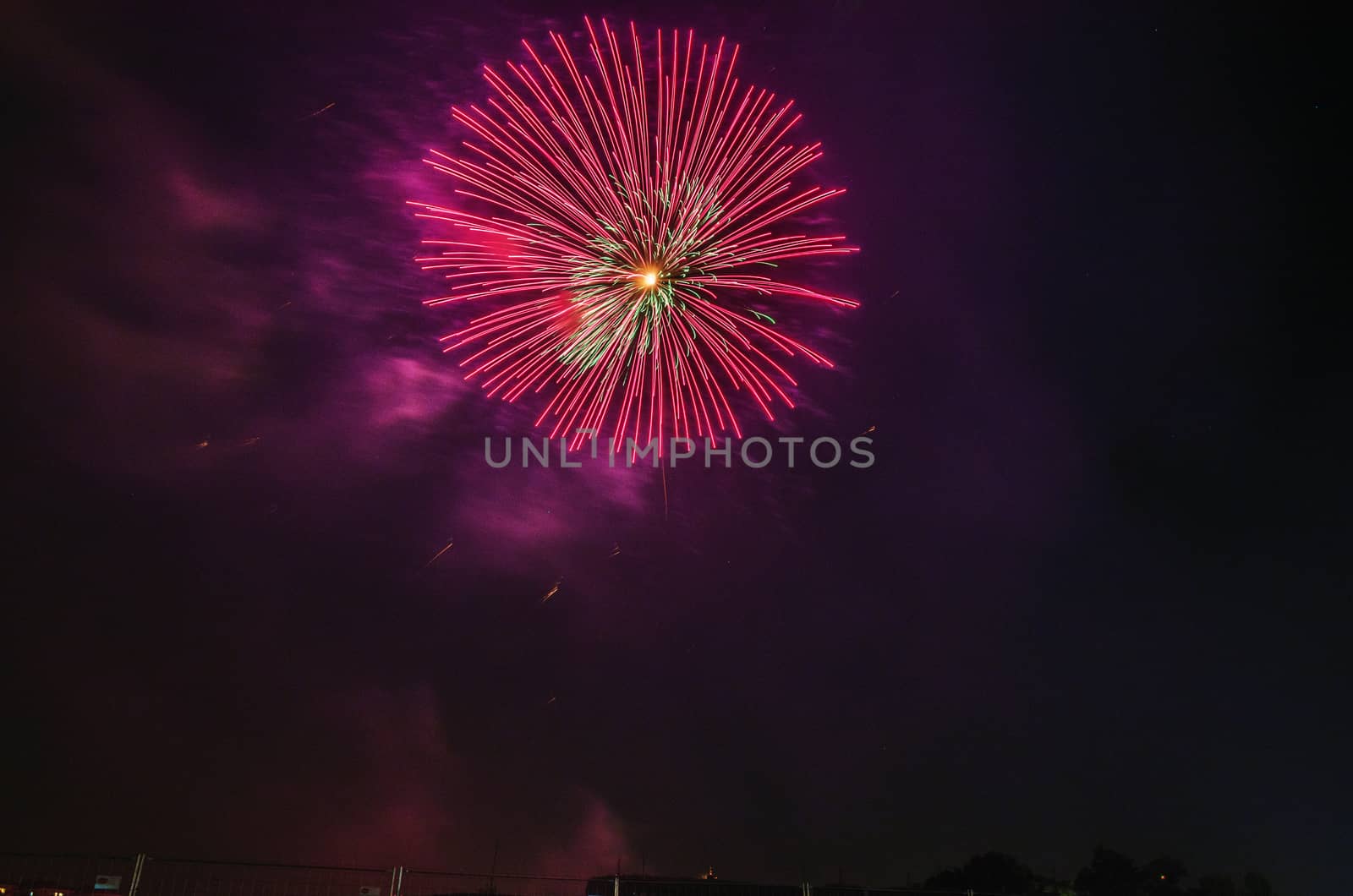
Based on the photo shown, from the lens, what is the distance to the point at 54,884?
12.9m

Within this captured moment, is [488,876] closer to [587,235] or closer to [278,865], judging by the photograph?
[278,865]

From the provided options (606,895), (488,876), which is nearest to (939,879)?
(606,895)

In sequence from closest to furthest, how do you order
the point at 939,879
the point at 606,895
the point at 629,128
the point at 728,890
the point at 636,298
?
the point at 629,128 < the point at 636,298 < the point at 606,895 < the point at 728,890 < the point at 939,879

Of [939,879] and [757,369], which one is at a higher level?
[757,369]

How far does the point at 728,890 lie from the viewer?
23.1 m

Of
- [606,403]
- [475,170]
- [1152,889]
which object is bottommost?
[1152,889]

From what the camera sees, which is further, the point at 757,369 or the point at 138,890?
the point at 757,369

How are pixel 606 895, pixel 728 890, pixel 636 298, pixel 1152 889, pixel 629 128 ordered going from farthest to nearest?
pixel 1152 889
pixel 728 890
pixel 606 895
pixel 636 298
pixel 629 128

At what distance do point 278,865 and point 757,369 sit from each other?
11165 millimetres

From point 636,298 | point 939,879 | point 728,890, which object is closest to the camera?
point 636,298

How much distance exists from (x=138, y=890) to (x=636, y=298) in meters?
11.8

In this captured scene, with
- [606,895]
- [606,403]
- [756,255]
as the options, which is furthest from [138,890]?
[756,255]

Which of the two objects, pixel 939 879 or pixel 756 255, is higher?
pixel 756 255

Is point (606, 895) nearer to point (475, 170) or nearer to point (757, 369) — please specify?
point (757, 369)
